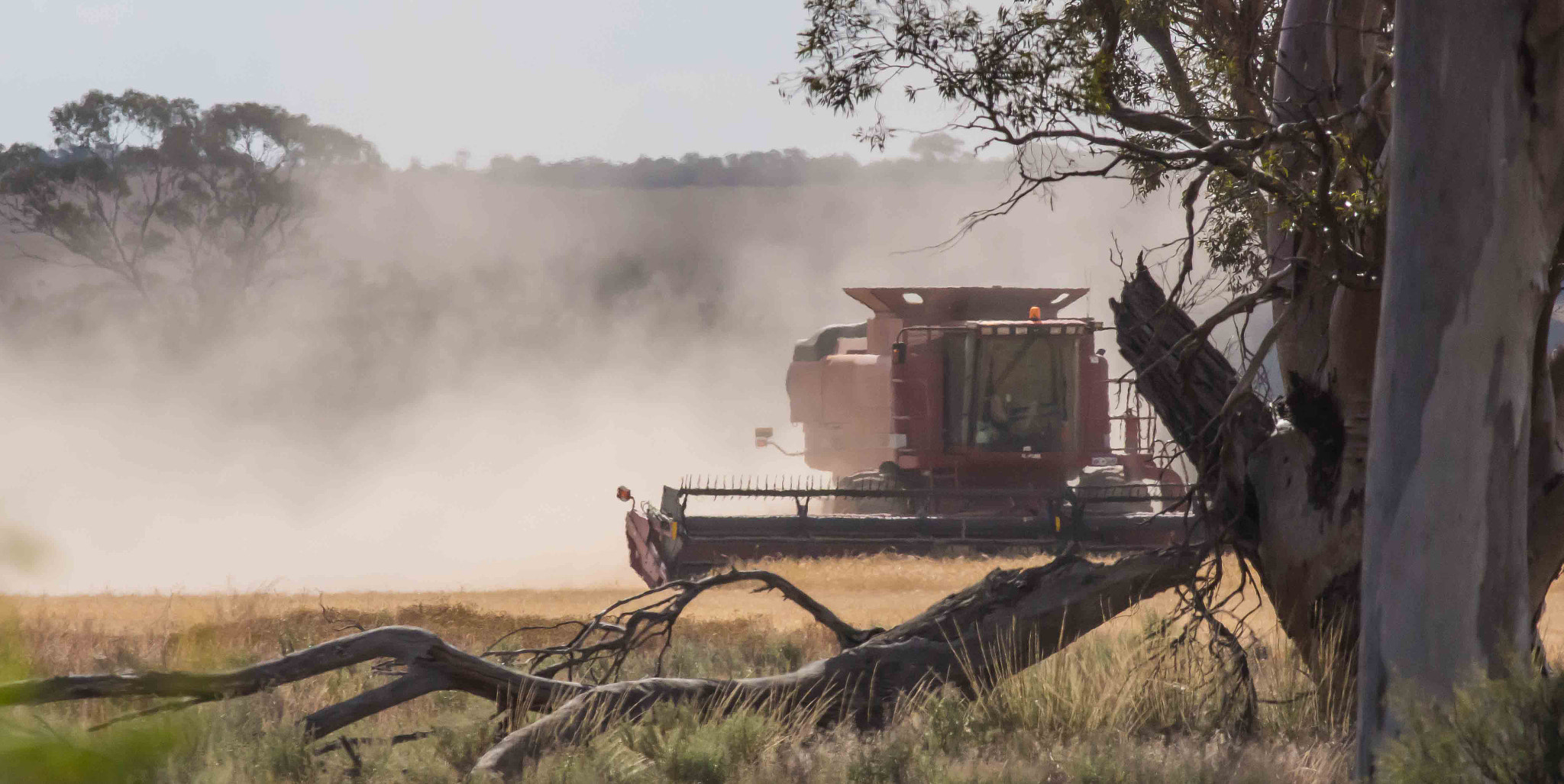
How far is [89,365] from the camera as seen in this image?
67.4m

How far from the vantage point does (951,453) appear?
19922mm

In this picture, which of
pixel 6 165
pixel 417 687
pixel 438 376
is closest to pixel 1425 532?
pixel 417 687

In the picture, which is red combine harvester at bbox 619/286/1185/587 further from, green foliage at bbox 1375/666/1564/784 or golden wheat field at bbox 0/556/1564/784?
green foliage at bbox 1375/666/1564/784

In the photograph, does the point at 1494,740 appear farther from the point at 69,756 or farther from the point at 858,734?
the point at 69,756

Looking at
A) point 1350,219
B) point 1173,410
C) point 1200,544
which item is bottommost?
point 1200,544

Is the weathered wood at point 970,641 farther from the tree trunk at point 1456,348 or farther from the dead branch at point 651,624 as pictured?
the tree trunk at point 1456,348

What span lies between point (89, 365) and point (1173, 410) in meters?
68.2

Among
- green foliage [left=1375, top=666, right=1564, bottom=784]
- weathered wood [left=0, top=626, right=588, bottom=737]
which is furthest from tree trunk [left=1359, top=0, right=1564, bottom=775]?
weathered wood [left=0, top=626, right=588, bottom=737]

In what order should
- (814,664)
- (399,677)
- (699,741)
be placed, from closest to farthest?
(699,741) < (399,677) < (814,664)

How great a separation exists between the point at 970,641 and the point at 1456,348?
277 centimetres

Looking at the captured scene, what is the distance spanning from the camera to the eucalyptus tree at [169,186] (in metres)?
51.8

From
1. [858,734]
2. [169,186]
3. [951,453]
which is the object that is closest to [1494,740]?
[858,734]

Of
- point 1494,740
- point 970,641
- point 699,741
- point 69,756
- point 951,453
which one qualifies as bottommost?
point 699,741

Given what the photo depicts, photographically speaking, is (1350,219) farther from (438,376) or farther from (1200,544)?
(438,376)
